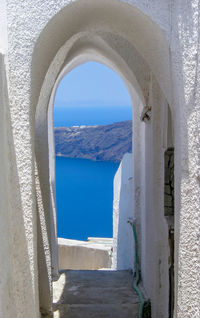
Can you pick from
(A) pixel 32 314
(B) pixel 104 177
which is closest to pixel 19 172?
(A) pixel 32 314

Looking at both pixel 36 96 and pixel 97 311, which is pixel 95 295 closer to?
pixel 97 311

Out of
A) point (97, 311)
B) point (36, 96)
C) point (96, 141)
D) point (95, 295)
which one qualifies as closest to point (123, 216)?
point (95, 295)

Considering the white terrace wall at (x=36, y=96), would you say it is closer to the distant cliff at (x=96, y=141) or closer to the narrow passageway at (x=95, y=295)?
the narrow passageway at (x=95, y=295)

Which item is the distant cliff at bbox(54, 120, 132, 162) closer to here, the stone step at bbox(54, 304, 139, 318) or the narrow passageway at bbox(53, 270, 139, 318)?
the narrow passageway at bbox(53, 270, 139, 318)

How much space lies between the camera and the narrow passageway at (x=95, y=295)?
4535mm

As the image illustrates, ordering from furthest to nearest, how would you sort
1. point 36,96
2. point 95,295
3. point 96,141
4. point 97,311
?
point 96,141
point 95,295
point 97,311
point 36,96

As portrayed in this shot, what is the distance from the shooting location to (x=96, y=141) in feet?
67.2

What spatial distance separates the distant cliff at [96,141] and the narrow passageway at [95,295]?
13.1 meters

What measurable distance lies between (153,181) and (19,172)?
2158 mm

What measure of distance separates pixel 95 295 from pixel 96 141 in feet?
51.2

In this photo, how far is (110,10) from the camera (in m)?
2.65

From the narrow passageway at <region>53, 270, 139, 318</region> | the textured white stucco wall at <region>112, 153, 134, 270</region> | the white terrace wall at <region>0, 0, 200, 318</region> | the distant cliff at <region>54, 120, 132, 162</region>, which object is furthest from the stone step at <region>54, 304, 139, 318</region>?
the distant cliff at <region>54, 120, 132, 162</region>

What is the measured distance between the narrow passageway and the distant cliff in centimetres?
1311

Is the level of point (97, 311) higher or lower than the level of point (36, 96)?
lower
